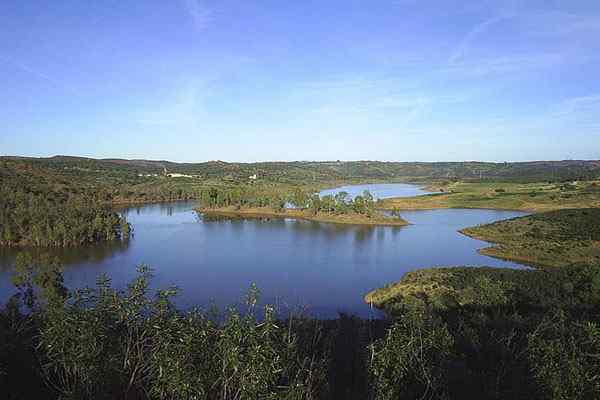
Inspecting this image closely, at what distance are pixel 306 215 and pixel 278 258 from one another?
37.3 meters

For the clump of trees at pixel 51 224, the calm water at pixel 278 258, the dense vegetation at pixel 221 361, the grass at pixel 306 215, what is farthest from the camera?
the grass at pixel 306 215

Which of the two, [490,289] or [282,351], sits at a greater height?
[282,351]

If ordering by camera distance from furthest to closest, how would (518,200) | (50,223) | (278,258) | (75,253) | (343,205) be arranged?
1. (518,200)
2. (343,205)
3. (50,223)
4. (75,253)
5. (278,258)

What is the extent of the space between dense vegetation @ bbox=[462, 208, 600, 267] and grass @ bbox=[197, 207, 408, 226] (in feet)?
45.8

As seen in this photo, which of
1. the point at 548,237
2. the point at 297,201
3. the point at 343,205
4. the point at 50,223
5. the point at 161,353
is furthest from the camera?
the point at 297,201

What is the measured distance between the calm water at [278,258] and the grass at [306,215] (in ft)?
12.3

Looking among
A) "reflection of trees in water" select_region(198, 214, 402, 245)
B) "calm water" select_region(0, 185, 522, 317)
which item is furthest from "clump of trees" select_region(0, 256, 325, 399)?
"reflection of trees in water" select_region(198, 214, 402, 245)

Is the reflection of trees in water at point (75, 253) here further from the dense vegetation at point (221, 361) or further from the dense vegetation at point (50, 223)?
the dense vegetation at point (221, 361)

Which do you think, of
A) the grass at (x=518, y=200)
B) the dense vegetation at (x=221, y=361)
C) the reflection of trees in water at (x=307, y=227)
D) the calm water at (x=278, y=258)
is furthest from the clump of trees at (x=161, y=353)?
the grass at (x=518, y=200)

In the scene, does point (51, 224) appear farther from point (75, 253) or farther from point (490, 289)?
point (490, 289)

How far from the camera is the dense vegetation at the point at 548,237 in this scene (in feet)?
151

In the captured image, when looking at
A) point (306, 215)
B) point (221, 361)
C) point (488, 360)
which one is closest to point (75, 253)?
point (306, 215)

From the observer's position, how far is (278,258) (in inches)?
1795

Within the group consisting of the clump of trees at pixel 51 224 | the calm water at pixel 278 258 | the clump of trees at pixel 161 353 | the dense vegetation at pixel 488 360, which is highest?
the clump of trees at pixel 161 353
